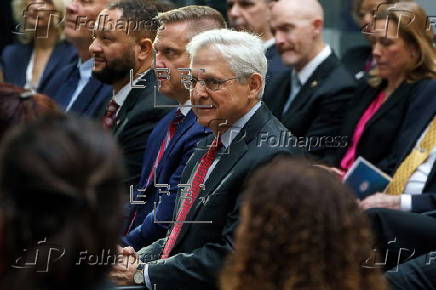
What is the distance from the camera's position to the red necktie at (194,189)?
14.5 ft

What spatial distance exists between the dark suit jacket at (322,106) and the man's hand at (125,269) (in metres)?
1.71

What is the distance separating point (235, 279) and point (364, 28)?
156 inches

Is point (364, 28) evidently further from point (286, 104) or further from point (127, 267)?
point (127, 267)

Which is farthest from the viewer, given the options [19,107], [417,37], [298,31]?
[298,31]

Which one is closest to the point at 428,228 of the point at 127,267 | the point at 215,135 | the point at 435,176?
the point at 435,176

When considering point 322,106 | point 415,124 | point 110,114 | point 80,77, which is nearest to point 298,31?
point 322,106

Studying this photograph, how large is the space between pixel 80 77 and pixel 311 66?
5.33 feet

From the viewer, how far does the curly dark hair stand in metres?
2.43

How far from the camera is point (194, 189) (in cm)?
445

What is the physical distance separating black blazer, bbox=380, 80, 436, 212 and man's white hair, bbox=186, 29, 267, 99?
38.8 inches

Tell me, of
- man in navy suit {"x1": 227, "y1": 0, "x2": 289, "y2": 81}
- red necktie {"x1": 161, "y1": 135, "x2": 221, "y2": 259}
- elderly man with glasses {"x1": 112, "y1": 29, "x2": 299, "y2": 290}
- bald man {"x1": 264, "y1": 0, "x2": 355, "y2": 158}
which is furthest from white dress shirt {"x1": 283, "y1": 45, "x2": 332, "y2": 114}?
red necktie {"x1": 161, "y1": 135, "x2": 221, "y2": 259}

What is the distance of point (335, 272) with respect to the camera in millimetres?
2436

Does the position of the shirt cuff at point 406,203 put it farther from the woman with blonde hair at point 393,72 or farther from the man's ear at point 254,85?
the man's ear at point 254,85

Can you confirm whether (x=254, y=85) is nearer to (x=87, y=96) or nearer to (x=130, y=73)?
(x=130, y=73)
